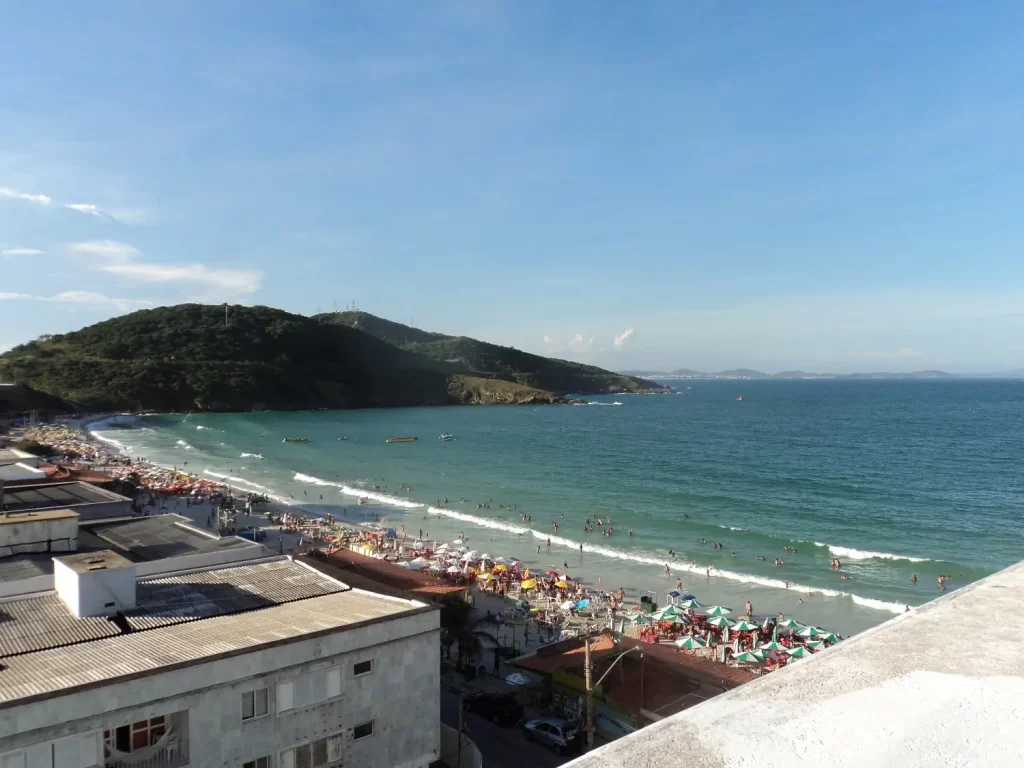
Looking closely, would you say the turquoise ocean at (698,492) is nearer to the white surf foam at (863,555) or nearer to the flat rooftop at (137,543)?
the white surf foam at (863,555)

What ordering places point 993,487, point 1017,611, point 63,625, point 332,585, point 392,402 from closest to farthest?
1. point 1017,611
2. point 63,625
3. point 332,585
4. point 993,487
5. point 392,402

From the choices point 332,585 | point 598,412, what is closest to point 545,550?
point 332,585

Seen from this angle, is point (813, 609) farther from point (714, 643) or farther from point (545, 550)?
point (545, 550)

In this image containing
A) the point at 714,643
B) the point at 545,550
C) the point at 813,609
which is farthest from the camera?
the point at 545,550

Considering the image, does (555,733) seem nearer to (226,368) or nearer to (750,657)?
(750,657)

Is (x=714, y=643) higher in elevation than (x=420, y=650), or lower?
lower

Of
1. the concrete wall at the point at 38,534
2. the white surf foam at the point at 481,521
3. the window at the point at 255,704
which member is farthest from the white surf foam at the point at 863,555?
the concrete wall at the point at 38,534

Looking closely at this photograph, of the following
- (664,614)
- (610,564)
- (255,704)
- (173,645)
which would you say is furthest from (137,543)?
(610,564)
